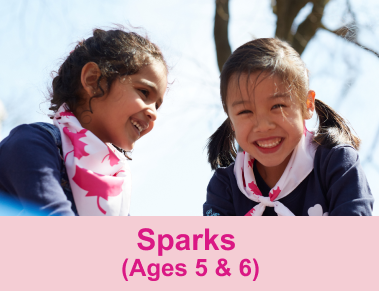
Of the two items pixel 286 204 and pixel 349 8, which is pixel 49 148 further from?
pixel 349 8

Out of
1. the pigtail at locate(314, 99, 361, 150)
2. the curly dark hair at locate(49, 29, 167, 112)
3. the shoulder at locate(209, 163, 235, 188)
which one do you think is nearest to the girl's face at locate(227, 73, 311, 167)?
the pigtail at locate(314, 99, 361, 150)

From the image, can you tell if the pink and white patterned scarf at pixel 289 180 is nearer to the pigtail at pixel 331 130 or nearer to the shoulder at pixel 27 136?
the pigtail at pixel 331 130

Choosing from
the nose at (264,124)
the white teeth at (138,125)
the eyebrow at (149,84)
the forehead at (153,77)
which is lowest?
the nose at (264,124)

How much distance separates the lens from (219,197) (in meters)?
2.00

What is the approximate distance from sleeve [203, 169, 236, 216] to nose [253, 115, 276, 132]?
0.43 metres

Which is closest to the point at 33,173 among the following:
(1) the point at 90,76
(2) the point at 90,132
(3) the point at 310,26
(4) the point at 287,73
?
(2) the point at 90,132

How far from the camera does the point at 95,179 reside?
1648mm

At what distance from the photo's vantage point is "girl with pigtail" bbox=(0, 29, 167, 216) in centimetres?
143

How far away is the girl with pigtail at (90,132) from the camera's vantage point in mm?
1426

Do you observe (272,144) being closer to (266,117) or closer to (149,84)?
(266,117)

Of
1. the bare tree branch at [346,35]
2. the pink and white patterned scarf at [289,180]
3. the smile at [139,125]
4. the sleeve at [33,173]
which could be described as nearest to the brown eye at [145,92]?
the smile at [139,125]

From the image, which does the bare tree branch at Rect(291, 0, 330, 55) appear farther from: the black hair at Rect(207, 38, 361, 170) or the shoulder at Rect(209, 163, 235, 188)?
the shoulder at Rect(209, 163, 235, 188)

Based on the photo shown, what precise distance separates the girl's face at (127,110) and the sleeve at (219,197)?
0.45 m

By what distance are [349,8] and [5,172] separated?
3.47 meters
